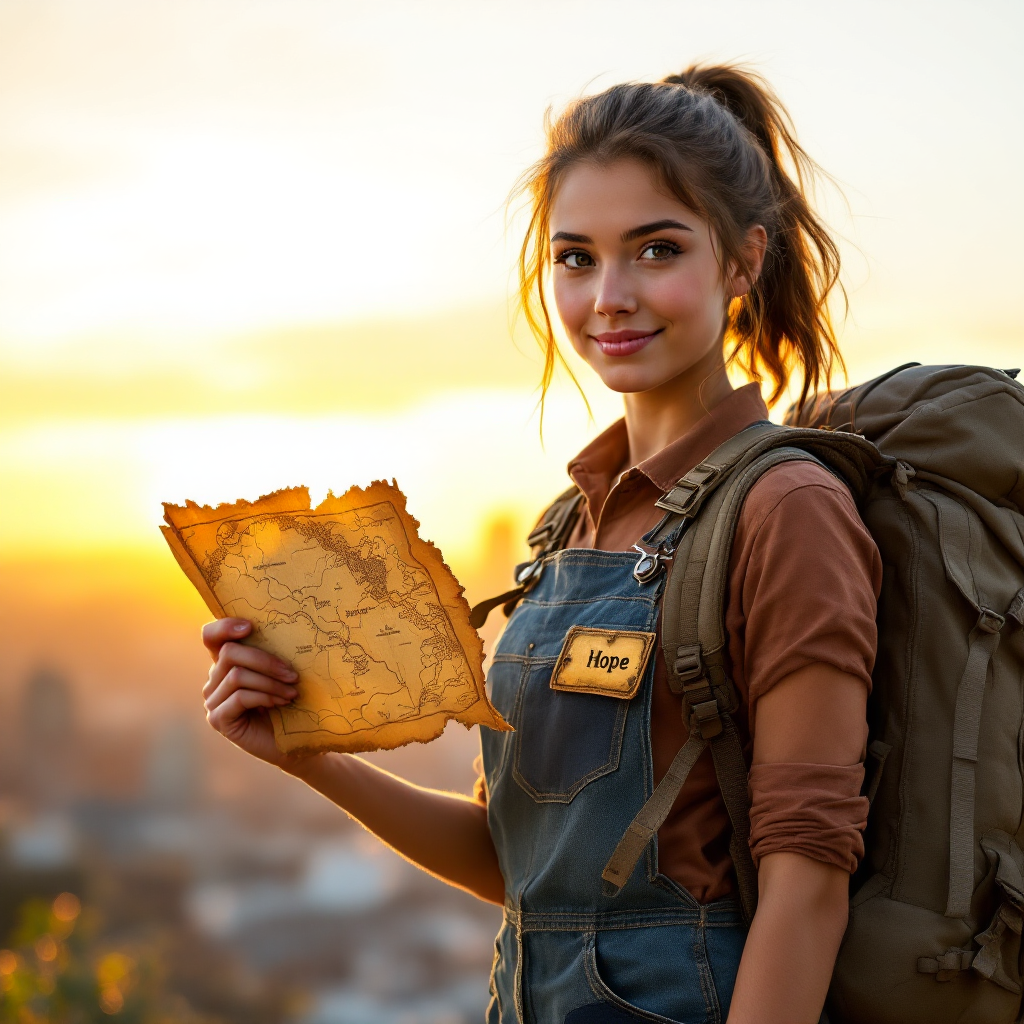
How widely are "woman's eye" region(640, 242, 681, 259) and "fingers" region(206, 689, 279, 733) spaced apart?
822 mm

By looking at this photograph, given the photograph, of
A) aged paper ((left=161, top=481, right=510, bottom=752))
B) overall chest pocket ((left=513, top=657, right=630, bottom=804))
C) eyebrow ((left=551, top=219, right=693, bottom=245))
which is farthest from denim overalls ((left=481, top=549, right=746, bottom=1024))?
eyebrow ((left=551, top=219, right=693, bottom=245))

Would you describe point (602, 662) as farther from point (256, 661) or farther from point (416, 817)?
point (416, 817)

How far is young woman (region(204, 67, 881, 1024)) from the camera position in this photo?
1312 millimetres

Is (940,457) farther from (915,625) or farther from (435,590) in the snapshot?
(435,590)

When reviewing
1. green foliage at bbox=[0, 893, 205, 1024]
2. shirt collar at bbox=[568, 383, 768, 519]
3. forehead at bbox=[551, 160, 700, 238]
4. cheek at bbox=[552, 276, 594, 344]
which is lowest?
green foliage at bbox=[0, 893, 205, 1024]

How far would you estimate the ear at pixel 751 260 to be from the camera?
1.71 m

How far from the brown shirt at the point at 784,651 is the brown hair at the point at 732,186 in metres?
0.44

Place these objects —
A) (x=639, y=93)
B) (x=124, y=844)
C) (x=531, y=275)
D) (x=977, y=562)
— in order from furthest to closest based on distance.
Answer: (x=124, y=844) → (x=531, y=275) → (x=639, y=93) → (x=977, y=562)

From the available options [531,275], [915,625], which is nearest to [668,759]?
[915,625]

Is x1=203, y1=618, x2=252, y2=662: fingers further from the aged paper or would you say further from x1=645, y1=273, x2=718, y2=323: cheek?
x1=645, y1=273, x2=718, y2=323: cheek

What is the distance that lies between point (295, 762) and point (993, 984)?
996mm

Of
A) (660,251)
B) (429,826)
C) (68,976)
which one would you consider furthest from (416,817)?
(68,976)

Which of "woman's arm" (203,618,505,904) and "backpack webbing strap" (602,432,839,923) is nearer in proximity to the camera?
"backpack webbing strap" (602,432,839,923)

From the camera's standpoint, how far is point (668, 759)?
1.44m
